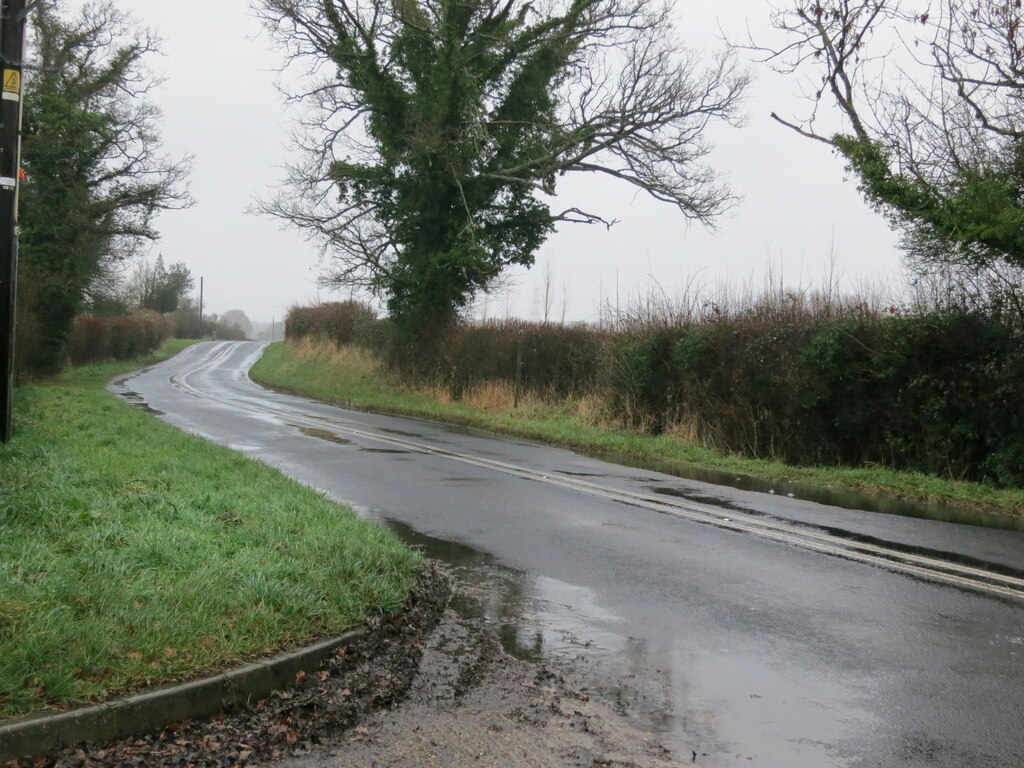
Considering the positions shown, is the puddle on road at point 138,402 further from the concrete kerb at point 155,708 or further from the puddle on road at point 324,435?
the concrete kerb at point 155,708

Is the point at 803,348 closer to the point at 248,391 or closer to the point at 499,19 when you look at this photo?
the point at 499,19

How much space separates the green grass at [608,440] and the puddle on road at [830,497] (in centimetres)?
15

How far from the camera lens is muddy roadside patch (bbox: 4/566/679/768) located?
420 cm

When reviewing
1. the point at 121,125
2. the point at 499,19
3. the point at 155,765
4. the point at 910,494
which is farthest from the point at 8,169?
the point at 121,125

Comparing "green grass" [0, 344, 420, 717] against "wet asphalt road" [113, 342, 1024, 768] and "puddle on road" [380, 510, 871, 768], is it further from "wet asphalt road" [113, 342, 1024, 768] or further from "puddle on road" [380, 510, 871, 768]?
"wet asphalt road" [113, 342, 1024, 768]

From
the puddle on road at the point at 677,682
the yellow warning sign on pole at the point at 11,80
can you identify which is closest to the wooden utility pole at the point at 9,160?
the yellow warning sign on pole at the point at 11,80

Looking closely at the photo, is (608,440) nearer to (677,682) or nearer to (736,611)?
(736,611)

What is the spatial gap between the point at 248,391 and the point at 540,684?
28502 mm

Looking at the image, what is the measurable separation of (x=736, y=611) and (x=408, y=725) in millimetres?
2951

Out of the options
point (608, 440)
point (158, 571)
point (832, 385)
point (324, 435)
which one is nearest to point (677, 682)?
point (158, 571)

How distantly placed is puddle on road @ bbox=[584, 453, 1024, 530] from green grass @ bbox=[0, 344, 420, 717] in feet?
18.3

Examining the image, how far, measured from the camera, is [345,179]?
92.6ft

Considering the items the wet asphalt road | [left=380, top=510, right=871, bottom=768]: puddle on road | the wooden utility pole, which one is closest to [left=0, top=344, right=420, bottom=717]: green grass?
[left=380, top=510, right=871, bottom=768]: puddle on road

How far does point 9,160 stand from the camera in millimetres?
10102
